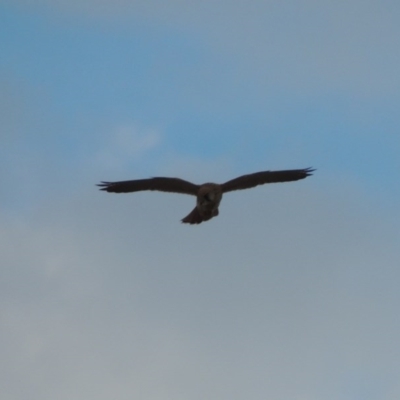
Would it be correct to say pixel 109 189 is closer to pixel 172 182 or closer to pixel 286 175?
pixel 172 182

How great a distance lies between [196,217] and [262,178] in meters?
1.79

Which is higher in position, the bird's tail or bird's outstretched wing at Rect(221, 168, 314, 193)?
bird's outstretched wing at Rect(221, 168, 314, 193)

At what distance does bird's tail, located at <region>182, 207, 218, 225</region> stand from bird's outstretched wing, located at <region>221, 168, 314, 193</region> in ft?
2.31

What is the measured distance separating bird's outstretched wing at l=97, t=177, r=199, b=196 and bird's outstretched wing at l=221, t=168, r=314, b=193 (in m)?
0.79

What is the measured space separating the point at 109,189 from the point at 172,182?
1467mm

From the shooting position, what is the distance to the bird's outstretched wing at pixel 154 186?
30.4 metres

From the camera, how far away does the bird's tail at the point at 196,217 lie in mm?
30031

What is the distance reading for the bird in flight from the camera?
29.9 meters

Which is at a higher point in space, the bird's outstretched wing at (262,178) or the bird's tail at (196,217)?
the bird's outstretched wing at (262,178)

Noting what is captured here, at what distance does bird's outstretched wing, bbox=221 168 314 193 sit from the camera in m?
30.5

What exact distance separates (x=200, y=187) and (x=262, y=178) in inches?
61.2

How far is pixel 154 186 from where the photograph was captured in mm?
30609

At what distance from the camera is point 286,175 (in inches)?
1235

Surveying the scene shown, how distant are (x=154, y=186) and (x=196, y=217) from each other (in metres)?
1.18
